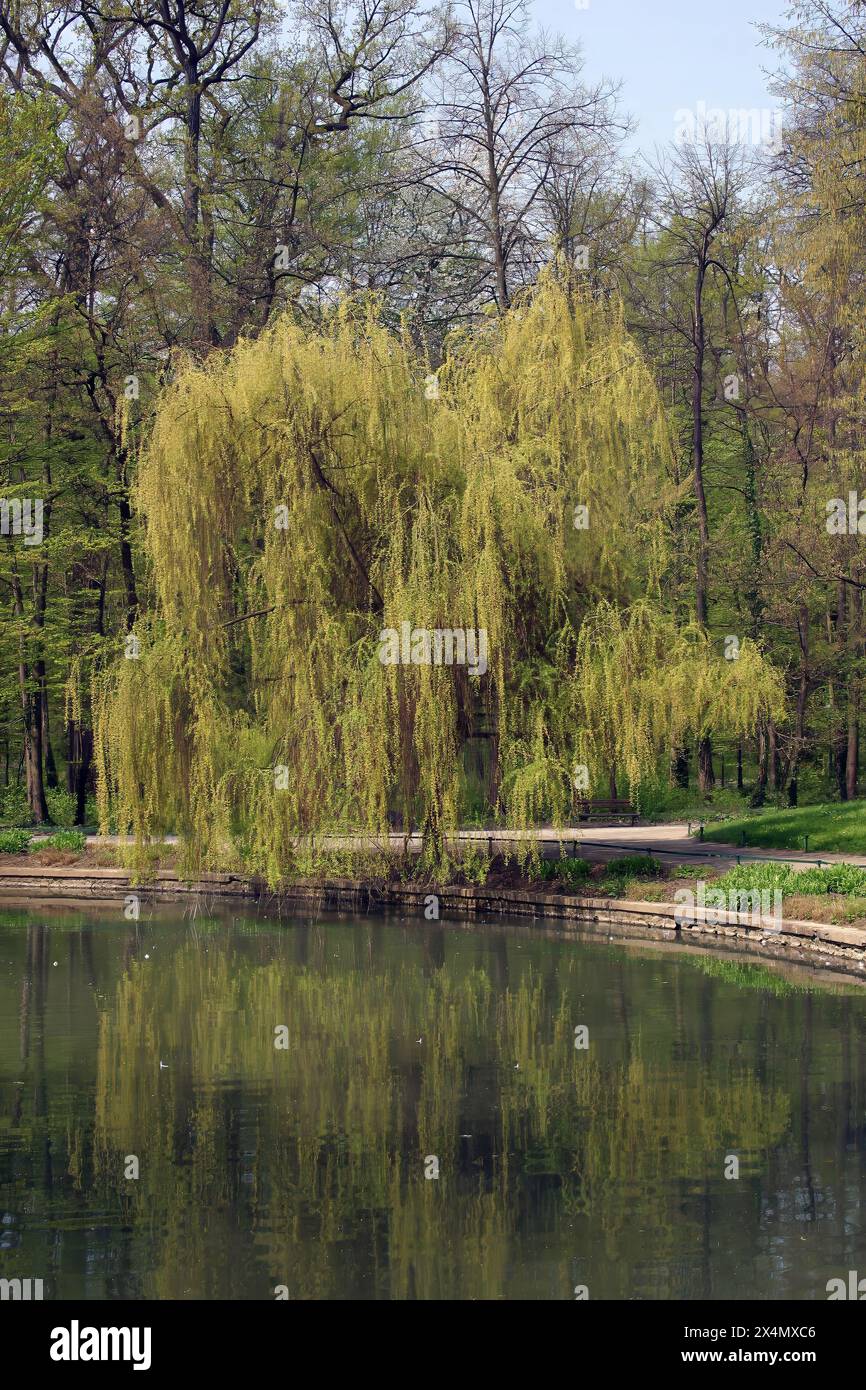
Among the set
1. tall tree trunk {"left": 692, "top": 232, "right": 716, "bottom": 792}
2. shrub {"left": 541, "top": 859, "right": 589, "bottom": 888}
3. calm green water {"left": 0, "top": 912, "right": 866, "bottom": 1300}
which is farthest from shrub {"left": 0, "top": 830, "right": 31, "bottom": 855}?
tall tree trunk {"left": 692, "top": 232, "right": 716, "bottom": 792}

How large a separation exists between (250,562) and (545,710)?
216 inches

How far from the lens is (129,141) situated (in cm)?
3528

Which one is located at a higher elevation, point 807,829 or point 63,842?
point 807,829

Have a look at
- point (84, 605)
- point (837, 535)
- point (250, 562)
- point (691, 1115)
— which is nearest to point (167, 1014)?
point (691, 1115)

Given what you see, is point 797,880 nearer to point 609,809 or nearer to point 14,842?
point 609,809

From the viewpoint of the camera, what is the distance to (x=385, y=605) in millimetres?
23359

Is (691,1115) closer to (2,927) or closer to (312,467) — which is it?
(312,467)

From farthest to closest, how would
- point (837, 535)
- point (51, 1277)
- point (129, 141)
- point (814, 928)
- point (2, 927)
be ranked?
point (129, 141) < point (837, 535) < point (2, 927) < point (814, 928) < point (51, 1277)

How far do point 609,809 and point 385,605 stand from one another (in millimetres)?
12057

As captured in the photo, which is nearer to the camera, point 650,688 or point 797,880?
point 797,880

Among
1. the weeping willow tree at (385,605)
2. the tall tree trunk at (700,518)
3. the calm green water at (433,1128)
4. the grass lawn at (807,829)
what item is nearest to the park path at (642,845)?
the grass lawn at (807,829)

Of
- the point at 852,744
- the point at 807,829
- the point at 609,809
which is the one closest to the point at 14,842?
the point at 609,809

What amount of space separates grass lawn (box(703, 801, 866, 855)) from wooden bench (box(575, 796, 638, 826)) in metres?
3.86

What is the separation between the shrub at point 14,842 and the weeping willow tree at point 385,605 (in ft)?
26.6
